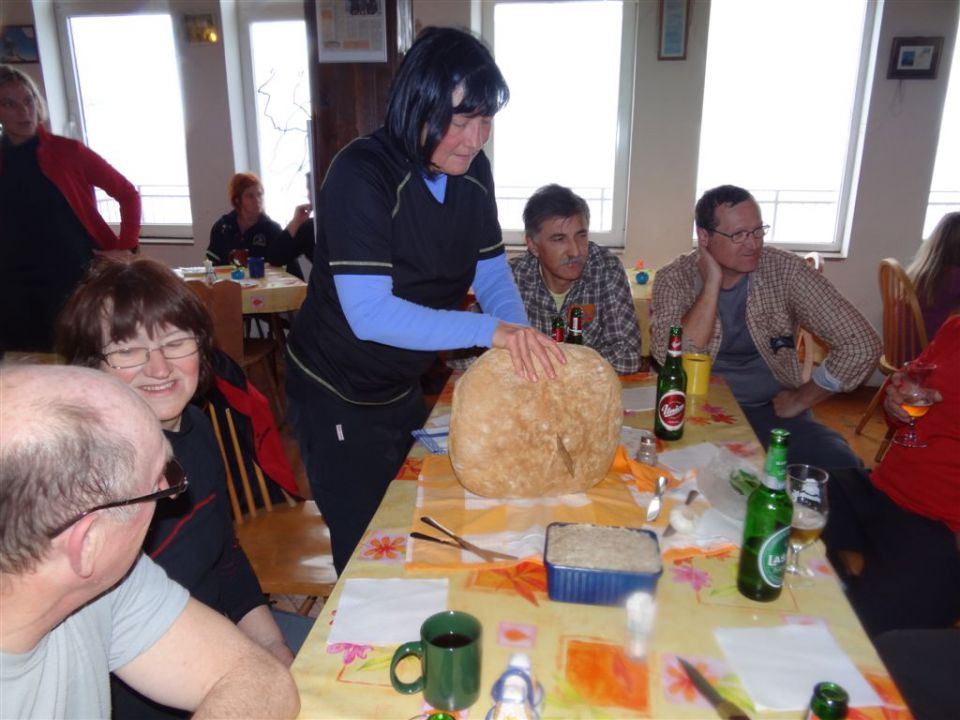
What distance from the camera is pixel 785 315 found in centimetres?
235

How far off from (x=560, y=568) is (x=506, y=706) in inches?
10.0

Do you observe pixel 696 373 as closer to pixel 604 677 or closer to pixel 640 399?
pixel 640 399

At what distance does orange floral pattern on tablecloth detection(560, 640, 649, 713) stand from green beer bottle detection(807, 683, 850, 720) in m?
0.20

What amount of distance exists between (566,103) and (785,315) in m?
3.12

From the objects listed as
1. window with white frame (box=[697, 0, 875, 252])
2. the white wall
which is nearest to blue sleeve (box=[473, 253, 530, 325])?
the white wall

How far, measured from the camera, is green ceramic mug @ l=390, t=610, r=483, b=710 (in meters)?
0.83

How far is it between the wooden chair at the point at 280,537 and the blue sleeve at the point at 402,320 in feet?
1.70

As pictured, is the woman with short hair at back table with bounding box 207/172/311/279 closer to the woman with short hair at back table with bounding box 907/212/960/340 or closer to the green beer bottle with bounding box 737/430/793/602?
the woman with short hair at back table with bounding box 907/212/960/340

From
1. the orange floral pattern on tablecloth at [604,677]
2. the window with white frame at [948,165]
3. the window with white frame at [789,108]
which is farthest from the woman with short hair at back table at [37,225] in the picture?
the window with white frame at [948,165]

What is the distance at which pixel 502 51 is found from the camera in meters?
4.88

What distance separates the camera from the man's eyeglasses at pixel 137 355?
1256 millimetres

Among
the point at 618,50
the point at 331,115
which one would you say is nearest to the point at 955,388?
the point at 331,115

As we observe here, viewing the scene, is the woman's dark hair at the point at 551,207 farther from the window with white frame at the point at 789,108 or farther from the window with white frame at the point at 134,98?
the window with white frame at the point at 134,98

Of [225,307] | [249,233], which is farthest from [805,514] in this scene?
[249,233]
